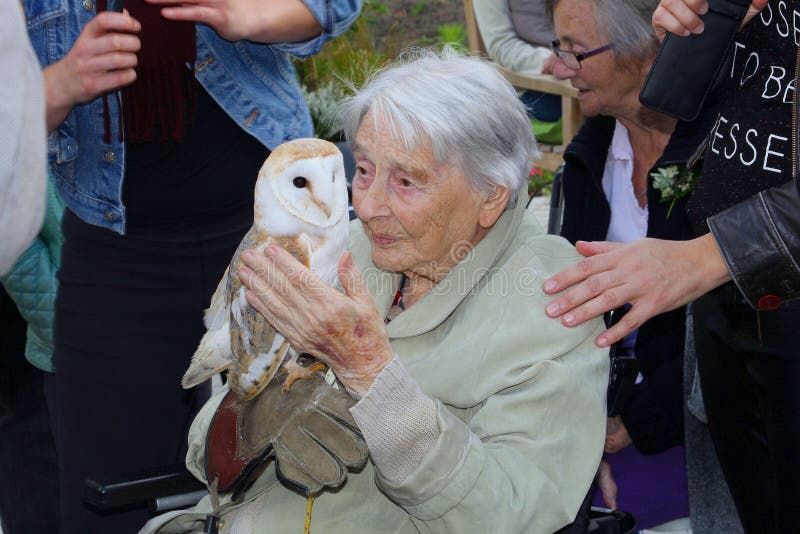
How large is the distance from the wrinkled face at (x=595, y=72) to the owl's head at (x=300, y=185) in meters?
1.35

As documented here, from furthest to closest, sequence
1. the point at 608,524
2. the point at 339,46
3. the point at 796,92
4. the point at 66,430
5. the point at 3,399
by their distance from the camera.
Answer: the point at 339,46 → the point at 3,399 → the point at 66,430 → the point at 608,524 → the point at 796,92

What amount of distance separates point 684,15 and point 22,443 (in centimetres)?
240

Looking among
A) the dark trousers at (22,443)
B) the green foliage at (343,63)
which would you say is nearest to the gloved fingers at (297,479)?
the dark trousers at (22,443)

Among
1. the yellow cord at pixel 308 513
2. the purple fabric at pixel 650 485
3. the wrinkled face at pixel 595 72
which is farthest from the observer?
the wrinkled face at pixel 595 72

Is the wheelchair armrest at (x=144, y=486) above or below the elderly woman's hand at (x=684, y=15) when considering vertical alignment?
below

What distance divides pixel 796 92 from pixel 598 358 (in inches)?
26.6

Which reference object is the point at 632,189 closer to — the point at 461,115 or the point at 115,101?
the point at 461,115

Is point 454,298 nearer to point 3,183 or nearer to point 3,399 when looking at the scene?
point 3,183

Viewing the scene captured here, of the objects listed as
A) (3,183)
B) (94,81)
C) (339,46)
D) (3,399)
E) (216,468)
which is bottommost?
(339,46)

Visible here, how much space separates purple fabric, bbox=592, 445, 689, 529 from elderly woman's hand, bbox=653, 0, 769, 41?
3.61ft

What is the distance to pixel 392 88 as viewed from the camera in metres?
2.08

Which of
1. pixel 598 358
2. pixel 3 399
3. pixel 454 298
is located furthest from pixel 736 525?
pixel 3 399

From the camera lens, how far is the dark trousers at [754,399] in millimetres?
2107

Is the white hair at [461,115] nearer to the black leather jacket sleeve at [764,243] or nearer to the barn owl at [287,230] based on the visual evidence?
the barn owl at [287,230]
